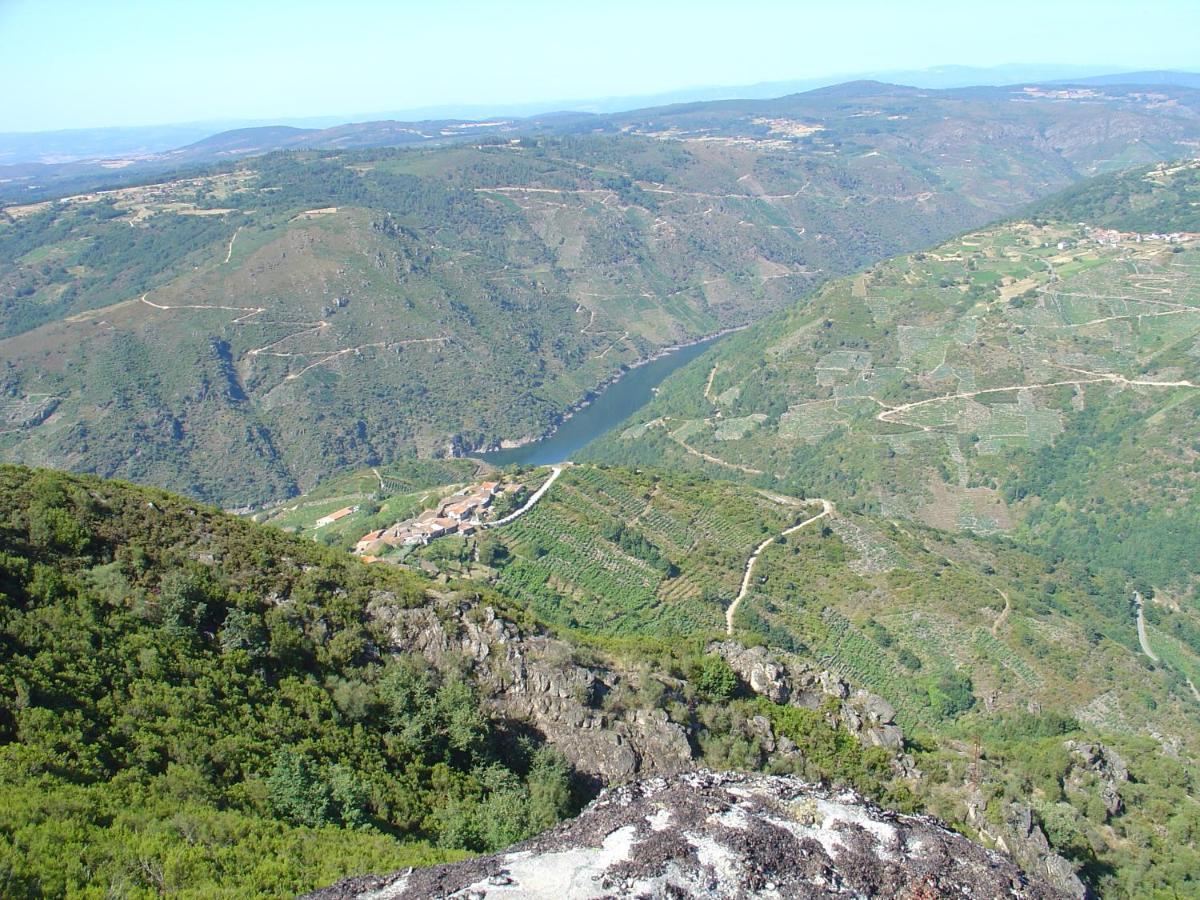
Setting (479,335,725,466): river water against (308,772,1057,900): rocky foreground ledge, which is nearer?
(308,772,1057,900): rocky foreground ledge

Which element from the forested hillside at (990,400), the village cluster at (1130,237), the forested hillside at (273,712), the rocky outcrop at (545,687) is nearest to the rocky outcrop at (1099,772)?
the forested hillside at (273,712)

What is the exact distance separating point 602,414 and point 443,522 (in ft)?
251

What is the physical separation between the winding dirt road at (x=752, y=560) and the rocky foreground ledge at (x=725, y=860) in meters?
27.0

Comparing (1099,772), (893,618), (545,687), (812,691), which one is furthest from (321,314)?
(1099,772)

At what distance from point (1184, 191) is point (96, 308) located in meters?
178

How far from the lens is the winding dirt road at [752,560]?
160ft

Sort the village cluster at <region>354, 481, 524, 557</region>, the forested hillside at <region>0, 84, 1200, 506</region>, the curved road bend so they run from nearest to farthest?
the village cluster at <region>354, 481, 524, 557</region> → the curved road bend → the forested hillside at <region>0, 84, 1200, 506</region>

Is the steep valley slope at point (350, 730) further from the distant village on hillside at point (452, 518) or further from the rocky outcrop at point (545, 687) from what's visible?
the distant village on hillside at point (452, 518)

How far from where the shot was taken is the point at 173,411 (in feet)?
369

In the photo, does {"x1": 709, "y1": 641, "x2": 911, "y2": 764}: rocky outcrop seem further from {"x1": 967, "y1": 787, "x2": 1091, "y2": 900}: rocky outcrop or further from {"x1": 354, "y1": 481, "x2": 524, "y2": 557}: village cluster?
{"x1": 354, "y1": 481, "x2": 524, "y2": 557}: village cluster

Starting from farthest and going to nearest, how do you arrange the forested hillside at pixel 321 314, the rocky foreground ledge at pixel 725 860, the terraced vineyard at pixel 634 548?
the forested hillside at pixel 321 314, the terraced vineyard at pixel 634 548, the rocky foreground ledge at pixel 725 860

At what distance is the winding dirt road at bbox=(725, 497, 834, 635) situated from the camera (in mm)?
48781

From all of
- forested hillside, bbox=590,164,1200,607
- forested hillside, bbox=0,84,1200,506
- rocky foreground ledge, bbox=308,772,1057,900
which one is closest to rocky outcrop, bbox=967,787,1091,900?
rocky foreground ledge, bbox=308,772,1057,900

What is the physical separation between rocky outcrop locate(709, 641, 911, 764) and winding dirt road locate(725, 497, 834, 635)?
491 inches
